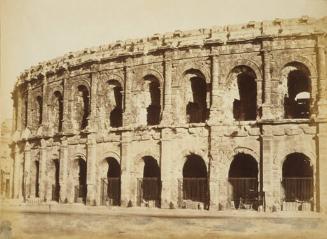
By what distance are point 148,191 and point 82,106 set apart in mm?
3798

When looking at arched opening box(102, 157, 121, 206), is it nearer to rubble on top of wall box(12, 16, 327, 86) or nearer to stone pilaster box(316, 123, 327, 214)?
rubble on top of wall box(12, 16, 327, 86)

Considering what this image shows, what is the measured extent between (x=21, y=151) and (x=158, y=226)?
770 centimetres

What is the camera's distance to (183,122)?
1527 cm

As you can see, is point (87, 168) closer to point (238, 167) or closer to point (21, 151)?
point (21, 151)

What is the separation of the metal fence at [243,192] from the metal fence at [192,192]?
69 centimetres

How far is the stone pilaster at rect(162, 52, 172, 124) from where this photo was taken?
15383 millimetres

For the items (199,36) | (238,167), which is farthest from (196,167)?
(199,36)

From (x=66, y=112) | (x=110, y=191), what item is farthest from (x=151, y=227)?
(x=66, y=112)

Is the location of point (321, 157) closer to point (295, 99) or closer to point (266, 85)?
point (266, 85)

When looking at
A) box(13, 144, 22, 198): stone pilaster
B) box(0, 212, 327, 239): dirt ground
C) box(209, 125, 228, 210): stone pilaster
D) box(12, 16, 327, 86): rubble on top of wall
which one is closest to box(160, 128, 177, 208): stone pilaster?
box(209, 125, 228, 210): stone pilaster

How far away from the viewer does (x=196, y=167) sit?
55.0 feet

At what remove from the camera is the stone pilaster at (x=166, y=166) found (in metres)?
15.0

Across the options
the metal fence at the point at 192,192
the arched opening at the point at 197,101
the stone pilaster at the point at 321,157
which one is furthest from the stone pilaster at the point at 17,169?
the stone pilaster at the point at 321,157

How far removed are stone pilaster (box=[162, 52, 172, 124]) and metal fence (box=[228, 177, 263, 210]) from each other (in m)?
2.48
